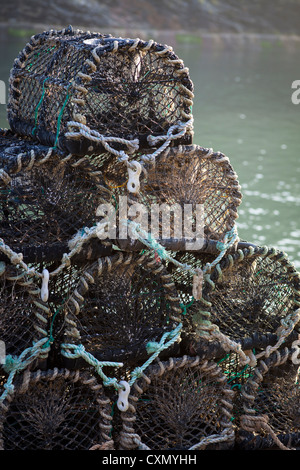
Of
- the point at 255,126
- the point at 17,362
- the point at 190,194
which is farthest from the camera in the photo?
the point at 255,126

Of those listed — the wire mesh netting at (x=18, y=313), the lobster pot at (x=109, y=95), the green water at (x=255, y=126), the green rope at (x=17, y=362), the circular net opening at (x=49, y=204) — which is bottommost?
the green rope at (x=17, y=362)

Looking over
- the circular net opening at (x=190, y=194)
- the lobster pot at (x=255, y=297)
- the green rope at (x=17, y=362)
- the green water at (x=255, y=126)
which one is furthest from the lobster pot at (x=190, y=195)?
the green water at (x=255, y=126)

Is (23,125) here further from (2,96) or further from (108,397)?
(108,397)

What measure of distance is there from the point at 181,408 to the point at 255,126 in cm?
812

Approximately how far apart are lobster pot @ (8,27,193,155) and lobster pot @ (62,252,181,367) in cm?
36

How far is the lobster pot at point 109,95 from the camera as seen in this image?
6.38 feet

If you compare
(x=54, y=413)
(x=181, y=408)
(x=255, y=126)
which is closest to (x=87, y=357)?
(x=54, y=413)

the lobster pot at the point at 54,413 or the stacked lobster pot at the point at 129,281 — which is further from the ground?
the stacked lobster pot at the point at 129,281

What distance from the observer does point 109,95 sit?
6.80 feet

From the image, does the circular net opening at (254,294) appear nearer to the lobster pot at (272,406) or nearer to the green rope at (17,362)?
the lobster pot at (272,406)

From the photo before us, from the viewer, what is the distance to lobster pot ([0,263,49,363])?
1879mm

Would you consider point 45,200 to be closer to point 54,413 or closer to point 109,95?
point 109,95

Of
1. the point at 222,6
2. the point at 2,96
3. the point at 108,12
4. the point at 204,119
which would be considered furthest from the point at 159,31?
the point at 2,96

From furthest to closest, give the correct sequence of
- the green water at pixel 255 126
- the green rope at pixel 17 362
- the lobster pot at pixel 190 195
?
the green water at pixel 255 126 → the lobster pot at pixel 190 195 → the green rope at pixel 17 362
